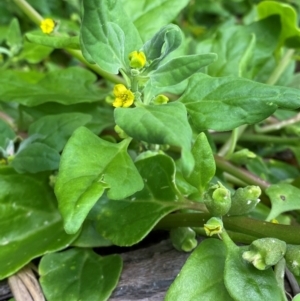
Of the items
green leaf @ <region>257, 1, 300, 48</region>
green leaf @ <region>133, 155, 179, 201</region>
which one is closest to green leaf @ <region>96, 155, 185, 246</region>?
green leaf @ <region>133, 155, 179, 201</region>

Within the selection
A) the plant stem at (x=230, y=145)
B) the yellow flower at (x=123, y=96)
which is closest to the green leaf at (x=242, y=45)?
the plant stem at (x=230, y=145)

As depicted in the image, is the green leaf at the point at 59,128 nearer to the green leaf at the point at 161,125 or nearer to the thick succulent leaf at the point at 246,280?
the green leaf at the point at 161,125

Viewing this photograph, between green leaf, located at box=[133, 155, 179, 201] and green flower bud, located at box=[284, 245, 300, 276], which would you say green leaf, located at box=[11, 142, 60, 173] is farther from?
green flower bud, located at box=[284, 245, 300, 276]

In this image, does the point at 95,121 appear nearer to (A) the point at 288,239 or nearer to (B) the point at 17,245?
(B) the point at 17,245

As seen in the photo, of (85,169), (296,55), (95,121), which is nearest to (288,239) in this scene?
(85,169)

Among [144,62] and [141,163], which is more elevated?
[144,62]

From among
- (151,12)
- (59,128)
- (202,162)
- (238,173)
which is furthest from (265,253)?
(151,12)

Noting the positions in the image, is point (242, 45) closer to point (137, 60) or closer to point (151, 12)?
point (151, 12)
